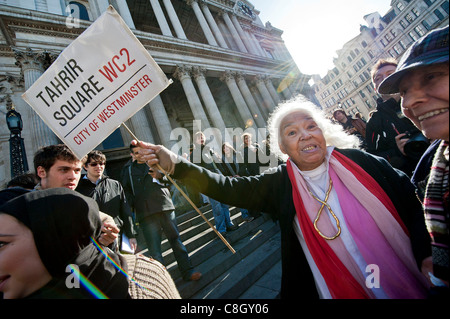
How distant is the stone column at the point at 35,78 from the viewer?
6.89 meters

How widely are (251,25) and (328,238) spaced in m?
27.5

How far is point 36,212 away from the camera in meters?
0.95

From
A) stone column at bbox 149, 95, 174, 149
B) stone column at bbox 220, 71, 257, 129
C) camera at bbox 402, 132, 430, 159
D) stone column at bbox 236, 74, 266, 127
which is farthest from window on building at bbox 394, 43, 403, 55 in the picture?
camera at bbox 402, 132, 430, 159

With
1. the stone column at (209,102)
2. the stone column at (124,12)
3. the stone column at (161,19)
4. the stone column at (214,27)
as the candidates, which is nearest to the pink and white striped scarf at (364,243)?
the stone column at (209,102)

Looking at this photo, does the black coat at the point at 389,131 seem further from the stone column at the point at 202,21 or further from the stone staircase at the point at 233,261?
the stone column at the point at 202,21

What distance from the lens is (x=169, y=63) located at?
11.8 m

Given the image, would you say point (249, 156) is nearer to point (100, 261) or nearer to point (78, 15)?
point (100, 261)

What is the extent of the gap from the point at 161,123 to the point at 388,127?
9.78m

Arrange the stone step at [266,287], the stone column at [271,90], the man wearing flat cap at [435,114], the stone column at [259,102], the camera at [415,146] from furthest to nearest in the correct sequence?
the stone column at [271,90] → the stone column at [259,102] → the stone step at [266,287] → the camera at [415,146] → the man wearing flat cap at [435,114]

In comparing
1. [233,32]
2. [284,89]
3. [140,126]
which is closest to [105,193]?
[140,126]

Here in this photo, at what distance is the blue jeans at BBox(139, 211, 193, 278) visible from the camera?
3090 mm

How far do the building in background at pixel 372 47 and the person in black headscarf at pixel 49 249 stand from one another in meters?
35.4
